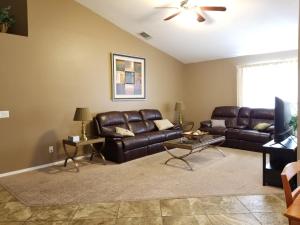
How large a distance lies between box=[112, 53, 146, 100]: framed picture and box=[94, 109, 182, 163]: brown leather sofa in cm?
46

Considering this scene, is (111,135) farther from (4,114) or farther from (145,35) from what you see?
(145,35)

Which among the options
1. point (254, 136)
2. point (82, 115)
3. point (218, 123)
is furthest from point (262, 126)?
point (82, 115)

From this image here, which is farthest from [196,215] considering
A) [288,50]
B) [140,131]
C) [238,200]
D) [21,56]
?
[288,50]

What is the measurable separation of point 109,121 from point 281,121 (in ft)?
10.7

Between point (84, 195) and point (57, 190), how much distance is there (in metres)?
0.46

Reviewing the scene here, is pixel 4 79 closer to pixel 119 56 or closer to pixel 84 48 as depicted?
pixel 84 48

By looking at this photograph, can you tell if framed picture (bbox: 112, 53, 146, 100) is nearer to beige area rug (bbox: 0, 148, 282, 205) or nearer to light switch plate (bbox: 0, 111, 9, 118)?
beige area rug (bbox: 0, 148, 282, 205)

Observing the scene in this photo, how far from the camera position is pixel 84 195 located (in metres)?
3.14

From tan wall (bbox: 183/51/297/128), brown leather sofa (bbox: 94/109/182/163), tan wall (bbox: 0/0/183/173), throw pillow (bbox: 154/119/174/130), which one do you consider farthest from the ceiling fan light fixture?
throw pillow (bbox: 154/119/174/130)

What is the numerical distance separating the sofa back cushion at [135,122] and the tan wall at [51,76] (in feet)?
1.14

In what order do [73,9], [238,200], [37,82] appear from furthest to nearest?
[73,9], [37,82], [238,200]

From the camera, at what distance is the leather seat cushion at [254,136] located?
521cm

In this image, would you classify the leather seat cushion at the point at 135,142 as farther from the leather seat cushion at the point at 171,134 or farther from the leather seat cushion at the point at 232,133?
the leather seat cushion at the point at 232,133

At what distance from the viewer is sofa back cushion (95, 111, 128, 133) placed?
198 inches
